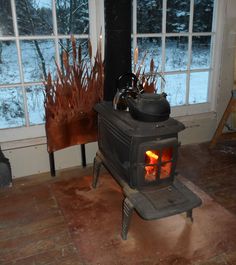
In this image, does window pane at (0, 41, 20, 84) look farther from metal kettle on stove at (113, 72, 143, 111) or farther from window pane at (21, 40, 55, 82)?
metal kettle on stove at (113, 72, 143, 111)

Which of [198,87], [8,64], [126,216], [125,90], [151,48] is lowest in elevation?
[126,216]

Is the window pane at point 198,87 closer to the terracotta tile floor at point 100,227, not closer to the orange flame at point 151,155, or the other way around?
the terracotta tile floor at point 100,227

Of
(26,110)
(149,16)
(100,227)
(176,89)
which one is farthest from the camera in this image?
(176,89)

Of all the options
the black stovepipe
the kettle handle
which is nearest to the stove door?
the kettle handle

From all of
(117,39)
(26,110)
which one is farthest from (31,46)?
(117,39)

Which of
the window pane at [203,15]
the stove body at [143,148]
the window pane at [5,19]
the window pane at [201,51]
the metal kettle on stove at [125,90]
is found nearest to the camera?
the stove body at [143,148]

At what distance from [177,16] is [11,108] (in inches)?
72.1

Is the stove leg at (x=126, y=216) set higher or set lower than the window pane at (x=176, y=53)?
lower

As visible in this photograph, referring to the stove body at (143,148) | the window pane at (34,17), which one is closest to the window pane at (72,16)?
the window pane at (34,17)

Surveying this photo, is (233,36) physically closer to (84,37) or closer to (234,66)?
(234,66)

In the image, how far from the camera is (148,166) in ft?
5.79

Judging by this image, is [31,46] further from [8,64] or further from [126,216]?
[126,216]

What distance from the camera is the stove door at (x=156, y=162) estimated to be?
1.71m

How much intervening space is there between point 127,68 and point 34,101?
3.45ft
